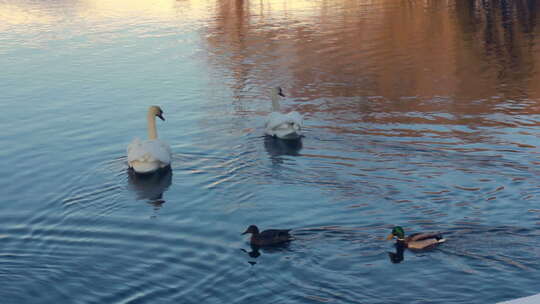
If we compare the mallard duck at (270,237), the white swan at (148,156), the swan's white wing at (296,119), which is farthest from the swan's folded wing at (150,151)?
the mallard duck at (270,237)

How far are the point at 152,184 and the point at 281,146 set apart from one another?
3899mm

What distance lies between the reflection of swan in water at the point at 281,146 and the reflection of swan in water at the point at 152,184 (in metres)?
2.83

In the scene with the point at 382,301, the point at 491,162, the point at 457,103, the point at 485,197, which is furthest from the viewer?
the point at 457,103

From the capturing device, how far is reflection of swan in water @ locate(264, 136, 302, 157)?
2037 centimetres

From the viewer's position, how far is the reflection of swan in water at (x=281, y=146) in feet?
66.8

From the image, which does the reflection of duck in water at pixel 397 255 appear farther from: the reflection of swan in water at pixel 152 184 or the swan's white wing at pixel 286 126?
the swan's white wing at pixel 286 126

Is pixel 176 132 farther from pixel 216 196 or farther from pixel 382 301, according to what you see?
pixel 382 301

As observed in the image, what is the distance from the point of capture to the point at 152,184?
732 inches

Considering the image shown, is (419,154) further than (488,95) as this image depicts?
No

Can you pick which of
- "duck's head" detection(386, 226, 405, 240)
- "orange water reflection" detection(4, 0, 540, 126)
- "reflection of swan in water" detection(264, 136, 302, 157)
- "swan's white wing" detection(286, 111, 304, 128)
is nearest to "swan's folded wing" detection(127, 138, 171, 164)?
"reflection of swan in water" detection(264, 136, 302, 157)

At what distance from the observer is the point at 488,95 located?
25.6 meters

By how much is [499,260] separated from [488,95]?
13.3m

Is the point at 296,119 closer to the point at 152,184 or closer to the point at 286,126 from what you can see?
the point at 286,126

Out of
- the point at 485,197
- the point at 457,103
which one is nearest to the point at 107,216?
the point at 485,197
